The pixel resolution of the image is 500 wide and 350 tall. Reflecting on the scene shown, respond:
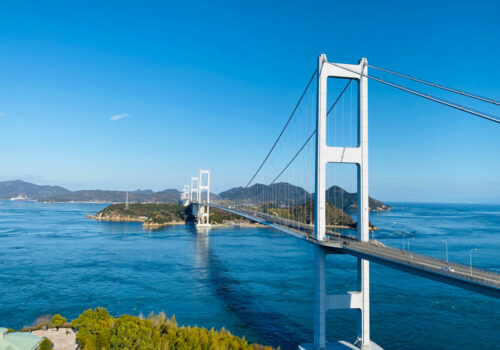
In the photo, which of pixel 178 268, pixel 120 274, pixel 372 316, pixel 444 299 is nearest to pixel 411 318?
pixel 372 316

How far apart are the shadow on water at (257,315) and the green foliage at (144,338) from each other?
9.02 feet

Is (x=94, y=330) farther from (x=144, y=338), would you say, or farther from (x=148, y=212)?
(x=148, y=212)

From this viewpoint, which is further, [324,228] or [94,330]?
[324,228]

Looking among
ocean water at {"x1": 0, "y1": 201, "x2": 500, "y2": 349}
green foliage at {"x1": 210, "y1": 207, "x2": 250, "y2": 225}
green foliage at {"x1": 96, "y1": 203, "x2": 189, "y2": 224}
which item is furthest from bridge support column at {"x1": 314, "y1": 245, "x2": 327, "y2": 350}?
green foliage at {"x1": 96, "y1": 203, "x2": 189, "y2": 224}

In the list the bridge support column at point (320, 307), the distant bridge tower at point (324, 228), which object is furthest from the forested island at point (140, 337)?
the distant bridge tower at point (324, 228)

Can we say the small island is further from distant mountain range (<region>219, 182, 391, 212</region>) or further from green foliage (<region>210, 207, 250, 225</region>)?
distant mountain range (<region>219, 182, 391, 212</region>)

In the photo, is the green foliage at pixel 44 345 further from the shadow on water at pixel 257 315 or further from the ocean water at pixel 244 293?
the shadow on water at pixel 257 315

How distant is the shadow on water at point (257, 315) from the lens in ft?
39.8

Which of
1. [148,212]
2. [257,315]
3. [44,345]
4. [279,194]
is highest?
[279,194]

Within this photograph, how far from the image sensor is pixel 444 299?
16969 mm

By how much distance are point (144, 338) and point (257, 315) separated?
20.9 feet

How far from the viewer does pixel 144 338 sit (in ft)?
29.5

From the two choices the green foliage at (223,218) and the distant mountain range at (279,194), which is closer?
the distant mountain range at (279,194)

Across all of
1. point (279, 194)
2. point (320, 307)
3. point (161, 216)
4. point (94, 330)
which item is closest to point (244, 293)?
point (320, 307)
